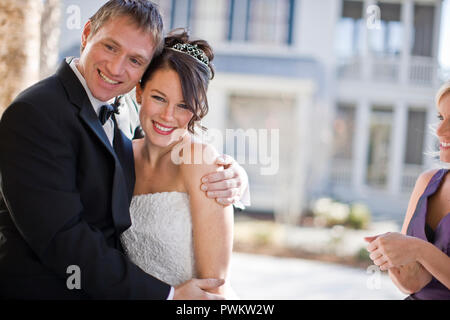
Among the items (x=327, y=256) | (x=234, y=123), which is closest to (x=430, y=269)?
(x=327, y=256)

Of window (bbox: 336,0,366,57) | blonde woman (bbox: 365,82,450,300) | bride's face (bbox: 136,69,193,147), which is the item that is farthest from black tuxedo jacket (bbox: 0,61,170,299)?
window (bbox: 336,0,366,57)

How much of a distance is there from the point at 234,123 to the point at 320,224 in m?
3.84

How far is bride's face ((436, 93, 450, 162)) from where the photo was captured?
166 cm

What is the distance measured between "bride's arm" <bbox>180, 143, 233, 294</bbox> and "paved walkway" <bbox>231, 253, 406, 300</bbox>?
3.26 metres

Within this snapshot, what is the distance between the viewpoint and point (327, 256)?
21.5 feet

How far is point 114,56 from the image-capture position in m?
1.65

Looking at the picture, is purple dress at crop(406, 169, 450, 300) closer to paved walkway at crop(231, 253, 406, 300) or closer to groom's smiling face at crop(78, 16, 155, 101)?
groom's smiling face at crop(78, 16, 155, 101)

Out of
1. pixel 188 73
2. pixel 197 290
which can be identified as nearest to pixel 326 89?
pixel 188 73

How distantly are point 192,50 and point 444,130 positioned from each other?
3.42ft

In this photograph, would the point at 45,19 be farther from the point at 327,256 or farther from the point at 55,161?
the point at 327,256

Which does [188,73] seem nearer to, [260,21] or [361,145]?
[260,21]

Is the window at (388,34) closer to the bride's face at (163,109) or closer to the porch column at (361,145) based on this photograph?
the porch column at (361,145)

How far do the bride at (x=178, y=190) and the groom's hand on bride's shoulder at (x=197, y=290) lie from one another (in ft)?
0.13

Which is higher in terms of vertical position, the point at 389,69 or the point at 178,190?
the point at 389,69
